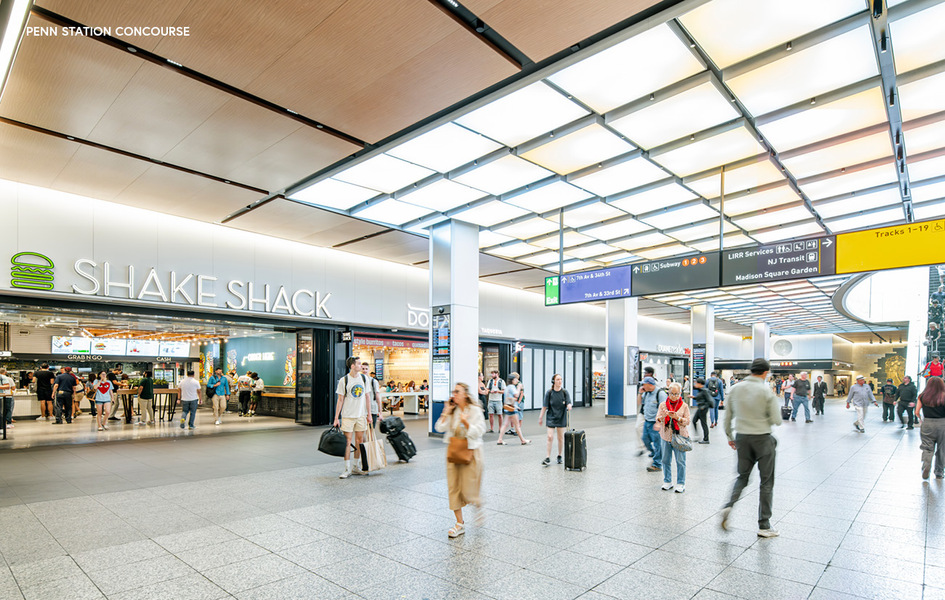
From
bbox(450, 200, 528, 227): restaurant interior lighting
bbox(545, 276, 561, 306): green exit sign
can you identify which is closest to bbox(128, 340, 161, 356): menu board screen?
bbox(450, 200, 528, 227): restaurant interior lighting

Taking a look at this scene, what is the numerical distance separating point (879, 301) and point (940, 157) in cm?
2266

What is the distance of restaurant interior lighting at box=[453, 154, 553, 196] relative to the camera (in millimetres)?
9352

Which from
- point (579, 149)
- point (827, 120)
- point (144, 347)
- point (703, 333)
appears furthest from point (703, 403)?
point (144, 347)

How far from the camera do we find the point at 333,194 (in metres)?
10.9

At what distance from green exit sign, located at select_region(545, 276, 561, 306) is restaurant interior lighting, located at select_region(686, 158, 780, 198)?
3641 millimetres

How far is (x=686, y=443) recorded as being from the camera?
24.2 feet

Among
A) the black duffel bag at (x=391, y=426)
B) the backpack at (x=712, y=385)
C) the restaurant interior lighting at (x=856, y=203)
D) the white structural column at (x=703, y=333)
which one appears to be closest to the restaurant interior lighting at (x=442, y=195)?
the black duffel bag at (x=391, y=426)

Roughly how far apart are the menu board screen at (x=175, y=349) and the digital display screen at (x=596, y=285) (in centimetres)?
1946

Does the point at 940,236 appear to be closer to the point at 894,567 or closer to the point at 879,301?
the point at 894,567

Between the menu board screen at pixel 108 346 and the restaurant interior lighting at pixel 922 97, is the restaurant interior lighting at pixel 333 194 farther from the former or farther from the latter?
the menu board screen at pixel 108 346

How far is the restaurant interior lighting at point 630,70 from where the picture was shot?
19.6 feet

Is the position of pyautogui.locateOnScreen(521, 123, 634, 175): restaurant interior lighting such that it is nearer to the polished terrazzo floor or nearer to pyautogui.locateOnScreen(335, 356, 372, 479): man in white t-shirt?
pyautogui.locateOnScreen(335, 356, 372, 479): man in white t-shirt

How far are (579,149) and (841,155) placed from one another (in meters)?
4.31

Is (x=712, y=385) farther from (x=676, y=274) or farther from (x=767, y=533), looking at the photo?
(x=767, y=533)
